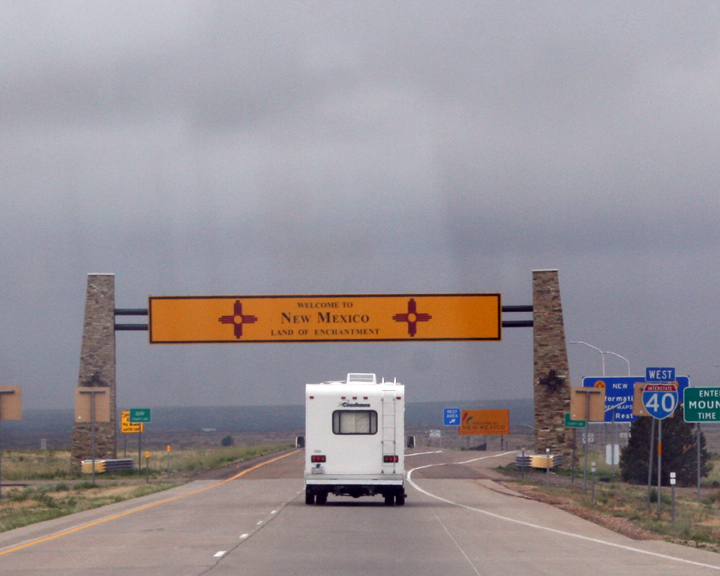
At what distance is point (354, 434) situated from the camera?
83.1 ft

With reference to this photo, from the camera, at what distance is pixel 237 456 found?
65.5m

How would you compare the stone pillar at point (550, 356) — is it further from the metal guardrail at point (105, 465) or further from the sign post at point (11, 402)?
the sign post at point (11, 402)

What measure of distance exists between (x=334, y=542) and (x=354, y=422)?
785cm

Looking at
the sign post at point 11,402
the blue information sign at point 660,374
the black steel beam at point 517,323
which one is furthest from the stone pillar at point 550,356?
the sign post at point 11,402

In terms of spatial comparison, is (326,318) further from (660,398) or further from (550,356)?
(660,398)

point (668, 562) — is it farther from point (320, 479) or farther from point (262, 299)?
point (262, 299)

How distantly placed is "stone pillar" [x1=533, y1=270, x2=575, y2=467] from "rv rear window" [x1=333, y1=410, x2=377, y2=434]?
20.2 m

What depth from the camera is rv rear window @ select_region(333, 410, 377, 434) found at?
25312 mm

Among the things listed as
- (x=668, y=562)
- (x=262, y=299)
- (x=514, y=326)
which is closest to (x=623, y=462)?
(x=514, y=326)

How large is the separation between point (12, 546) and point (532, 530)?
9.56 meters

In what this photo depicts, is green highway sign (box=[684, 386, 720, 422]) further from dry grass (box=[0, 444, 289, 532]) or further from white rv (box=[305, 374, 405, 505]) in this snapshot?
dry grass (box=[0, 444, 289, 532])

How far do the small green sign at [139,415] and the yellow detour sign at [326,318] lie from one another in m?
3.68

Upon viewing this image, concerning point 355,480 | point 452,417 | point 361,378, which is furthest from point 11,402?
point 452,417

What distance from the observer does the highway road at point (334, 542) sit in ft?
47.1
